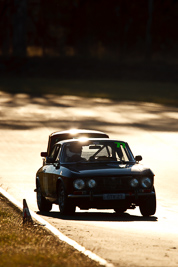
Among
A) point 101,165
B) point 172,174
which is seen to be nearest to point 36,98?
point 172,174

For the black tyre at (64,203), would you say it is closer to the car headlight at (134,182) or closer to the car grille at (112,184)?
the car grille at (112,184)

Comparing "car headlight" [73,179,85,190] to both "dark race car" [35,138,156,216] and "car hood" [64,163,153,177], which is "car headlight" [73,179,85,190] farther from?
"car hood" [64,163,153,177]

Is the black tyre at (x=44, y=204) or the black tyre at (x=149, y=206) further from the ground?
the black tyre at (x=149, y=206)

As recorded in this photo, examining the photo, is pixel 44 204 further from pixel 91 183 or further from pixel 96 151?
pixel 91 183

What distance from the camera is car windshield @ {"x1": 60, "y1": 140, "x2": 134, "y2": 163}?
15203 mm

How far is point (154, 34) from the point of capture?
108125mm

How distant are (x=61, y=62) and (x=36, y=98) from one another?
19.4m

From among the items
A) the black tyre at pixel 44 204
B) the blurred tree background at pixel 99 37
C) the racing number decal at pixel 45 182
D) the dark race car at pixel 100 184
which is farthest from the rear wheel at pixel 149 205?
the blurred tree background at pixel 99 37

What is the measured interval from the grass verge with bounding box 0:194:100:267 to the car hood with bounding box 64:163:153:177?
2.24 meters

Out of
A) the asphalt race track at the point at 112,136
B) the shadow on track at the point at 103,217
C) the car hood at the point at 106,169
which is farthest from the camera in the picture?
A: the car hood at the point at 106,169

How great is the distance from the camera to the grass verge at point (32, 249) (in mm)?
8203

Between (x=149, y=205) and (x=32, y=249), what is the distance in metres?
5.47

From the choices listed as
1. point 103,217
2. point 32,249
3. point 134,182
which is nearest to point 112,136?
point 103,217

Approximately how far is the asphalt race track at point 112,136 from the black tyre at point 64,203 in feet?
0.61
